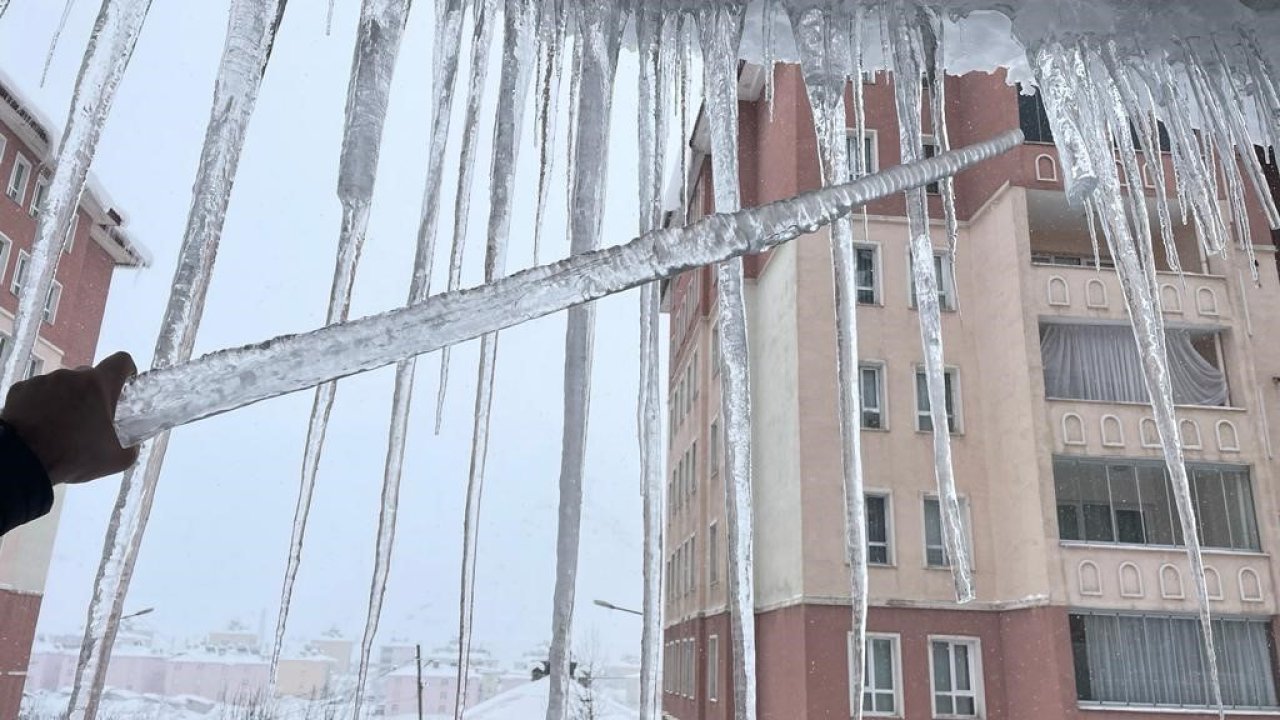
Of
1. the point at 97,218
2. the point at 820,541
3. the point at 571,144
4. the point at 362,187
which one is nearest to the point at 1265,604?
the point at 820,541

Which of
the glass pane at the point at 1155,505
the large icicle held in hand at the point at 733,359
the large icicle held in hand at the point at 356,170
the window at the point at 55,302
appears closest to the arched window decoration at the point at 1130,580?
the glass pane at the point at 1155,505

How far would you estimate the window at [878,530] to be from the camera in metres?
9.19

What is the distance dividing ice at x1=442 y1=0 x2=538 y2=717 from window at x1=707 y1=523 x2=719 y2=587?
10530 millimetres

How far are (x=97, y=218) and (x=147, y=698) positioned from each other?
86.1 ft

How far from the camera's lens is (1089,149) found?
7.19 ft

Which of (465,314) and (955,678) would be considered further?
(955,678)

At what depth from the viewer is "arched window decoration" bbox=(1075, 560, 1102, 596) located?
8.47 m

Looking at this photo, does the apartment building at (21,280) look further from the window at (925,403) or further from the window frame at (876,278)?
the window at (925,403)

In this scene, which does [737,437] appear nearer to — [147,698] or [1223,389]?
[1223,389]

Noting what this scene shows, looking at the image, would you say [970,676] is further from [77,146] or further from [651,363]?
Result: [77,146]

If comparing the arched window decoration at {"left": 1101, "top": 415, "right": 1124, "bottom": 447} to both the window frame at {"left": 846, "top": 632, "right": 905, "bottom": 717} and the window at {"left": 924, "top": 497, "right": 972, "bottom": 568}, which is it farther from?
the window frame at {"left": 846, "top": 632, "right": 905, "bottom": 717}

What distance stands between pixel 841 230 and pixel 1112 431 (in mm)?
8373

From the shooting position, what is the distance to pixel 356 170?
1.80 metres

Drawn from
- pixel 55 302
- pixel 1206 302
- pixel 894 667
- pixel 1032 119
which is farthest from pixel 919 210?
pixel 55 302
